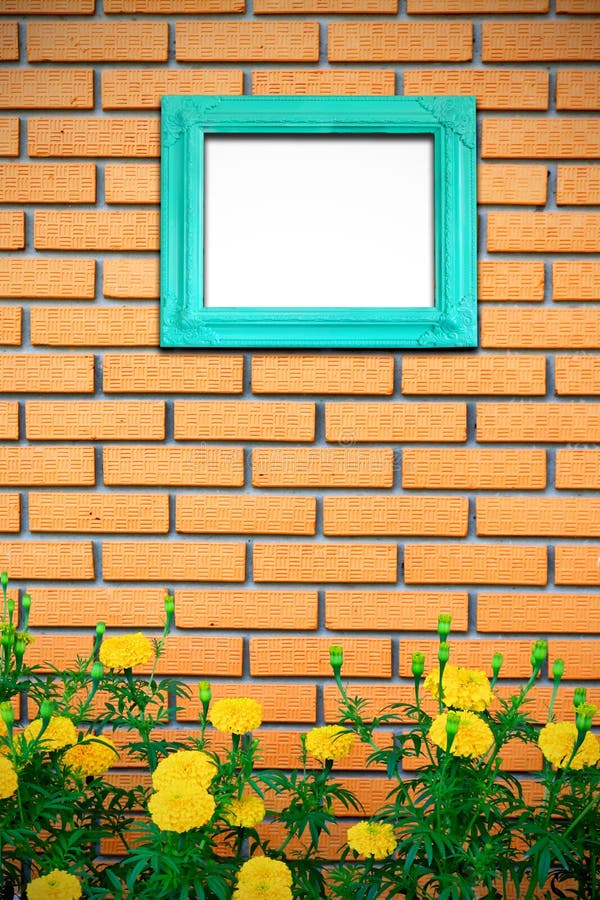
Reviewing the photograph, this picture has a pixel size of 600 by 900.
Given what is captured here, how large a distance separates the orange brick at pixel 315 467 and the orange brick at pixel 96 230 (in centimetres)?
56

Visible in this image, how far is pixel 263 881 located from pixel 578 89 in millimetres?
1727

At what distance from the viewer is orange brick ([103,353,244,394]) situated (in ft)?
5.83

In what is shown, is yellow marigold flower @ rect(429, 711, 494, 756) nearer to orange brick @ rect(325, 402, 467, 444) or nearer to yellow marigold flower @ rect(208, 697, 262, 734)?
yellow marigold flower @ rect(208, 697, 262, 734)

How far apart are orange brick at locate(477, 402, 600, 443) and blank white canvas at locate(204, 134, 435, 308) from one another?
305mm

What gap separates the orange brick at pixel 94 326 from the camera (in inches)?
70.3

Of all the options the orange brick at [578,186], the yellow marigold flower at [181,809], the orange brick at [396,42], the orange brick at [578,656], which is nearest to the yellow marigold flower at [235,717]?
the yellow marigold flower at [181,809]

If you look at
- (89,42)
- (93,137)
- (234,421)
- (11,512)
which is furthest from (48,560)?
(89,42)

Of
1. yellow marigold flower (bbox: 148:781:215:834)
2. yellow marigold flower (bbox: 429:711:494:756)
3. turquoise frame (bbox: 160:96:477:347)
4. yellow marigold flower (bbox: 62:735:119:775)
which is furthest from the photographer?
turquoise frame (bbox: 160:96:477:347)

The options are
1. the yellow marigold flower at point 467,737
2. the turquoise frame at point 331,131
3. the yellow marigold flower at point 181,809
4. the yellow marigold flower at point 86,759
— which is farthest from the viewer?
the turquoise frame at point 331,131

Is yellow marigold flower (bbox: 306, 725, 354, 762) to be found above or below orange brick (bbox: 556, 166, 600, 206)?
below

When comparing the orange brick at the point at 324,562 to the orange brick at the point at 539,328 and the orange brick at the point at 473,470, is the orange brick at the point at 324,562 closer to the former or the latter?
the orange brick at the point at 473,470

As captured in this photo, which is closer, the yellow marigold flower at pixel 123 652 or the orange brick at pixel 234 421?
the yellow marigold flower at pixel 123 652

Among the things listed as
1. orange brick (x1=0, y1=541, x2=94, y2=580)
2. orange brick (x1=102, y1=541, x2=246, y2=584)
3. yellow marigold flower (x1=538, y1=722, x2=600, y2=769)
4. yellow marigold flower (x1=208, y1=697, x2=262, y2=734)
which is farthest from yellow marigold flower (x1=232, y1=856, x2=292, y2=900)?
orange brick (x1=0, y1=541, x2=94, y2=580)

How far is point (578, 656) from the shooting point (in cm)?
177
